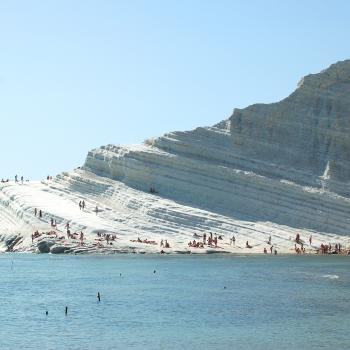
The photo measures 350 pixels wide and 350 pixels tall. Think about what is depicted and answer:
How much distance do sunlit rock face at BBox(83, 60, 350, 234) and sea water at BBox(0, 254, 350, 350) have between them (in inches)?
624

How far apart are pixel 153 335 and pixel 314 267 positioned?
28.5 metres

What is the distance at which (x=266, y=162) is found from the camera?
87.9 m

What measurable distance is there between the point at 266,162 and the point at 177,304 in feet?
151

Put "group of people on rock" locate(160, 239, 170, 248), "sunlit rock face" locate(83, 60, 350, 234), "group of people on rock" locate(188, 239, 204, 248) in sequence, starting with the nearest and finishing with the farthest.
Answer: "group of people on rock" locate(188, 239, 204, 248) < "group of people on rock" locate(160, 239, 170, 248) < "sunlit rock face" locate(83, 60, 350, 234)

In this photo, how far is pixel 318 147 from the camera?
90.3m

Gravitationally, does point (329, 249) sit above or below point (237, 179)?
below

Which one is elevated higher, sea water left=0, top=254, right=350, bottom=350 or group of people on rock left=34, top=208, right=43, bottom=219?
group of people on rock left=34, top=208, right=43, bottom=219

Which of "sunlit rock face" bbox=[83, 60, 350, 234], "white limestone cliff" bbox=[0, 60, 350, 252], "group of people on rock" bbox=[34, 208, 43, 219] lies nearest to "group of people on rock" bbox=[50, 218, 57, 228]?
"white limestone cliff" bbox=[0, 60, 350, 252]

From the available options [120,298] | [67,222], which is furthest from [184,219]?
[120,298]

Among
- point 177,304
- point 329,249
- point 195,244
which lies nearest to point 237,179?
point 195,244

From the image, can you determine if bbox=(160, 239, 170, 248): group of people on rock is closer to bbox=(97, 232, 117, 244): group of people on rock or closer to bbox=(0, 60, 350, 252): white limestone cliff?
bbox=(0, 60, 350, 252): white limestone cliff

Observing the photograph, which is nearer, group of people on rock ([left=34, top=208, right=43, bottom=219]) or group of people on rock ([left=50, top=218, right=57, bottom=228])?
group of people on rock ([left=50, top=218, right=57, bottom=228])

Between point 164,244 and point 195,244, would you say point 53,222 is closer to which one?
point 164,244

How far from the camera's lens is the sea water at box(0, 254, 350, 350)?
34062 mm
